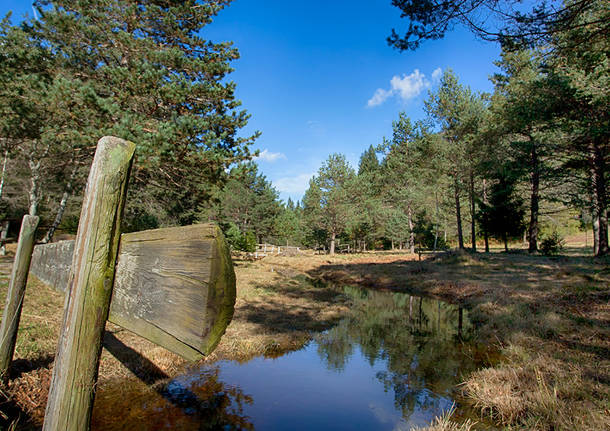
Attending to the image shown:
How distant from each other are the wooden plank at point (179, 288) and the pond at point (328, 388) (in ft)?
11.4

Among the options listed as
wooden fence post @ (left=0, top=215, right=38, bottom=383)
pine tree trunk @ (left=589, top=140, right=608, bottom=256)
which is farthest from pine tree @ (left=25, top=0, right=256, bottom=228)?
pine tree trunk @ (left=589, top=140, right=608, bottom=256)

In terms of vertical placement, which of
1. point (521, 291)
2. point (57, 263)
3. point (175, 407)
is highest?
point (57, 263)

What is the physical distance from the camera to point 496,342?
284 inches

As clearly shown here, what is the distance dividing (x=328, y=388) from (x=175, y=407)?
2.44 metres

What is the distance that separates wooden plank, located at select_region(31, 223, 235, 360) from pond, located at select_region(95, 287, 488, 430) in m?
3.49

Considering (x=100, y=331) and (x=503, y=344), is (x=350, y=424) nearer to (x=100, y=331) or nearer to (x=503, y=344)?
(x=100, y=331)

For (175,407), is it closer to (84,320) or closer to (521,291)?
(84,320)

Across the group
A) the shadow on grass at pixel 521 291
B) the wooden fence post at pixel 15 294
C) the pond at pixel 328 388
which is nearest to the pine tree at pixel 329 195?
the shadow on grass at pixel 521 291

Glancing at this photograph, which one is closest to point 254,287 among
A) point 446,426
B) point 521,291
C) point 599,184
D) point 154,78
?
point 154,78

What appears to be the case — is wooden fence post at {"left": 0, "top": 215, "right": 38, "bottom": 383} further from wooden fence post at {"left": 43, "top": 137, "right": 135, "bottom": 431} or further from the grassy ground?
wooden fence post at {"left": 43, "top": 137, "right": 135, "bottom": 431}

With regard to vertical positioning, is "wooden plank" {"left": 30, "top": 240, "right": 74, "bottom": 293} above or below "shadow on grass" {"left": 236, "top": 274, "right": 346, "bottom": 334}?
above

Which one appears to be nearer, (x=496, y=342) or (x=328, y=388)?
(x=328, y=388)

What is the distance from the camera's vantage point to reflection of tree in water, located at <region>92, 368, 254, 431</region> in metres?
3.70

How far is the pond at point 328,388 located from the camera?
4090 mm
